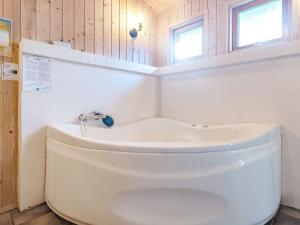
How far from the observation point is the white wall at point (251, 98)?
1.53 metres

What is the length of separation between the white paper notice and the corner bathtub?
0.63 m

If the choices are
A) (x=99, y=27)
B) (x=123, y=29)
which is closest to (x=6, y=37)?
(x=99, y=27)

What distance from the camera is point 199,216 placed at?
106 cm

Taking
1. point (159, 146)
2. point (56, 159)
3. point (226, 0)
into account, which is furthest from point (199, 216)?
point (226, 0)

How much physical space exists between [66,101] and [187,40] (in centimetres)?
183

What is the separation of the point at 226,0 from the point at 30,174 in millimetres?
2559

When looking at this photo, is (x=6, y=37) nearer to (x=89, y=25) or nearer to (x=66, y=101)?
(x=66, y=101)

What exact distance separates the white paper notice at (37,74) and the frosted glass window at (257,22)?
75.1 inches

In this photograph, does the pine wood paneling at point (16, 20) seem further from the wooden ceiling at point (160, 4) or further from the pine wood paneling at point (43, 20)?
the wooden ceiling at point (160, 4)

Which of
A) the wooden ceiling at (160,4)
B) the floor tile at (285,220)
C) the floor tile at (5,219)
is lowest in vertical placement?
the floor tile at (5,219)

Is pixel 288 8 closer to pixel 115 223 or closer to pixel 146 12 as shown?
pixel 146 12

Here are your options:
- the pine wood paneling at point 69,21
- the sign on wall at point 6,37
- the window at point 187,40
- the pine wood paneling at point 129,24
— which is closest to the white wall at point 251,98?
the window at point 187,40

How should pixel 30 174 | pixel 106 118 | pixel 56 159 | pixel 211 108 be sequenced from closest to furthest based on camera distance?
pixel 56 159, pixel 30 174, pixel 106 118, pixel 211 108

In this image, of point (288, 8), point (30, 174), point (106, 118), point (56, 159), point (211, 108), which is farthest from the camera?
point (211, 108)
